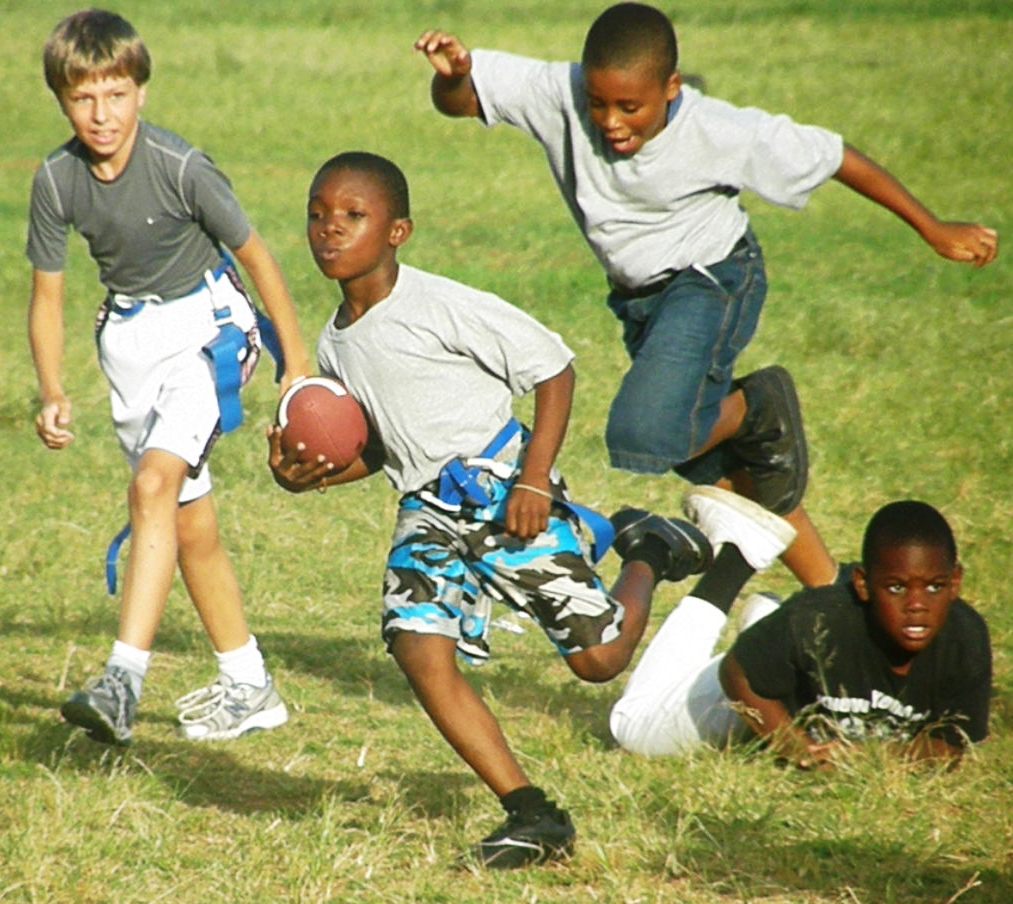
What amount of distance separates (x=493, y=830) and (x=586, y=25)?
19.6 meters

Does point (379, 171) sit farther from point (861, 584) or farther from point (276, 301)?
point (861, 584)

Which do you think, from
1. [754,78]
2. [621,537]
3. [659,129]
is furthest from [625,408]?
[754,78]

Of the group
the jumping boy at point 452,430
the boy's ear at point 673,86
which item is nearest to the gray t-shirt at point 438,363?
the jumping boy at point 452,430

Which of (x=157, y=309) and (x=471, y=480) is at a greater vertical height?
(x=157, y=309)

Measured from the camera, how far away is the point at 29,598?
720 cm

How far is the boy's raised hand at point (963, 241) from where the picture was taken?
18.9ft

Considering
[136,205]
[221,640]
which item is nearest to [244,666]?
[221,640]

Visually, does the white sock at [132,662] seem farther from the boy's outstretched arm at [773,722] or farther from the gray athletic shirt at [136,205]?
the boy's outstretched arm at [773,722]

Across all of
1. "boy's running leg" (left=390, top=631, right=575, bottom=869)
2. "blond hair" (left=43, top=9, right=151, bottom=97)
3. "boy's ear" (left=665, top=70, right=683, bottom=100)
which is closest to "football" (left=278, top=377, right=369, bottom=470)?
"boy's running leg" (left=390, top=631, right=575, bottom=869)

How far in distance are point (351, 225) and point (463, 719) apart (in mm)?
1190

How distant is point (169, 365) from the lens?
18.9 ft

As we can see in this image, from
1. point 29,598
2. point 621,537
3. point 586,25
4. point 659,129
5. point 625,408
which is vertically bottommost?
point 29,598

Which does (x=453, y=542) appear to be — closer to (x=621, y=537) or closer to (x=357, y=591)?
(x=621, y=537)

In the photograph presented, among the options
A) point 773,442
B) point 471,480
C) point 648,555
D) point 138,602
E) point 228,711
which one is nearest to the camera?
point 471,480
